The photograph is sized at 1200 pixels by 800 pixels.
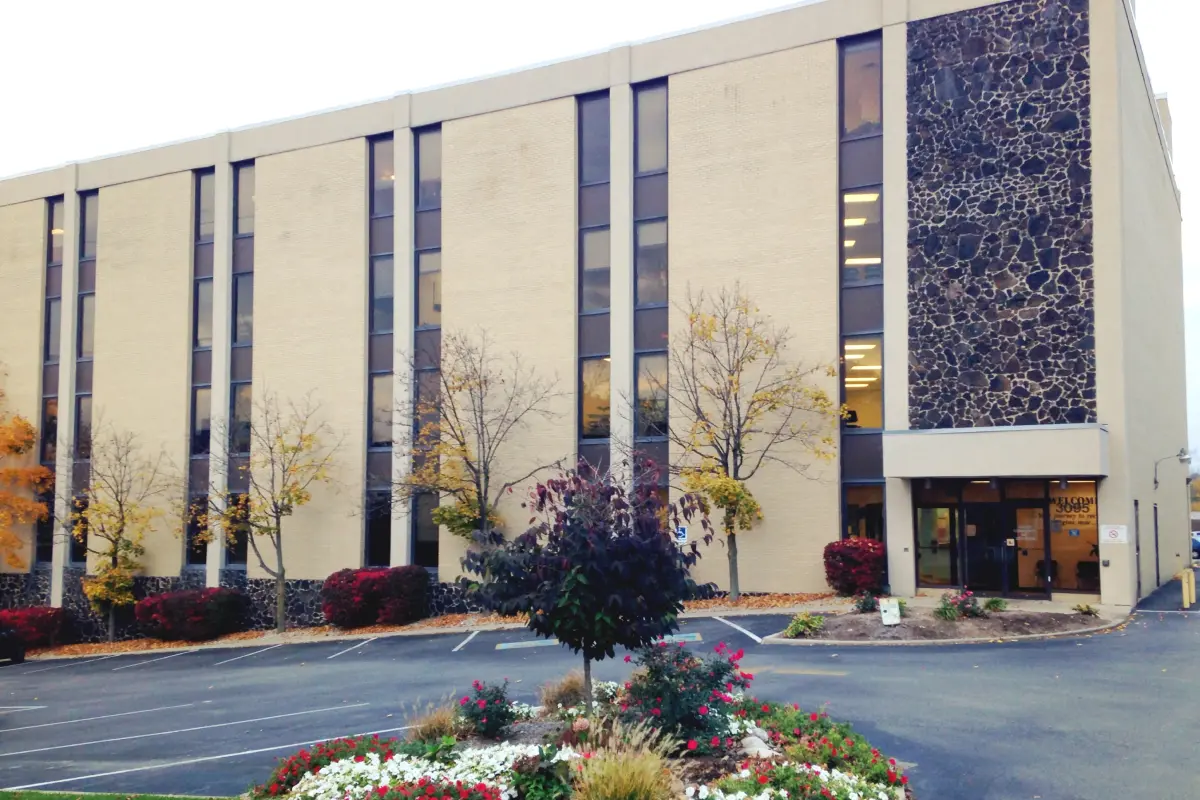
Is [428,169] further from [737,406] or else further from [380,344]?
[737,406]

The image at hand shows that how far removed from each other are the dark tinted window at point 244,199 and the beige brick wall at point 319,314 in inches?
30.1

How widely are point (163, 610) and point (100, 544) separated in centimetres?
642

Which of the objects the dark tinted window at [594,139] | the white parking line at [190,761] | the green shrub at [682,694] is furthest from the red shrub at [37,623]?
the green shrub at [682,694]

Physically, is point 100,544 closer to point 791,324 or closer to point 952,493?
point 791,324

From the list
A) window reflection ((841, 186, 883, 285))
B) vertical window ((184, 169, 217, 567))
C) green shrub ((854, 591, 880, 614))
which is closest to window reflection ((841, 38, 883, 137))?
window reflection ((841, 186, 883, 285))

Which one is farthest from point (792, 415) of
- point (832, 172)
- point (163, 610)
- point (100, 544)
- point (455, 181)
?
point (100, 544)

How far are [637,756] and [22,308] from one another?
123 ft

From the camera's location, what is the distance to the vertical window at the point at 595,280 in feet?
92.4

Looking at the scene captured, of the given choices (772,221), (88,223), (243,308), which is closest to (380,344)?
(243,308)

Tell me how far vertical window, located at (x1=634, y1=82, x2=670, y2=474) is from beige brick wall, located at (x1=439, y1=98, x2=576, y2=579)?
1.92m

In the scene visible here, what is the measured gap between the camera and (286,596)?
31.2 meters

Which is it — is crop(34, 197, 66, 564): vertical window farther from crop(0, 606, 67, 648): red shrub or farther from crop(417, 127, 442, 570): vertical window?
crop(417, 127, 442, 570): vertical window

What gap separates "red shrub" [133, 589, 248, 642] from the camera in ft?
98.6

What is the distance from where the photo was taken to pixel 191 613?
30109 mm
